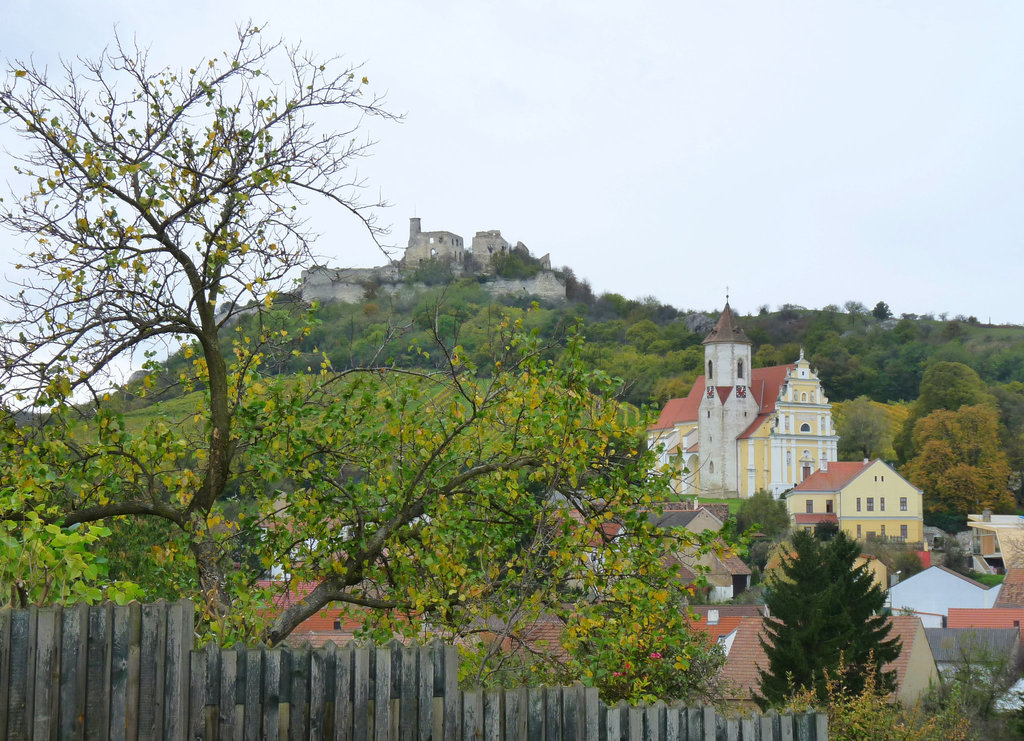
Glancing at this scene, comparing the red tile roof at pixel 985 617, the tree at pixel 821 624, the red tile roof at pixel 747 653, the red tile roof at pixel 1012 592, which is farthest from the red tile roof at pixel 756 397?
the tree at pixel 821 624

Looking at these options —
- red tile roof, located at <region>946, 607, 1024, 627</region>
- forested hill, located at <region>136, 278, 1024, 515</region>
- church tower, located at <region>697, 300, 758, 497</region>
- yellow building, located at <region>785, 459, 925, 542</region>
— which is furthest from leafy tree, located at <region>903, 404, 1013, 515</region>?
red tile roof, located at <region>946, 607, 1024, 627</region>

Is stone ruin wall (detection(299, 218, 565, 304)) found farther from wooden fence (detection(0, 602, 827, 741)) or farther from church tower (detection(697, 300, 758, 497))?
wooden fence (detection(0, 602, 827, 741))

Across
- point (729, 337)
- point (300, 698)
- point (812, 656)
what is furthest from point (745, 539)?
point (729, 337)

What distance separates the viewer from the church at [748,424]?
9012 centimetres

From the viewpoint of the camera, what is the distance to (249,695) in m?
4.57

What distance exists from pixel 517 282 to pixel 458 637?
14069 cm

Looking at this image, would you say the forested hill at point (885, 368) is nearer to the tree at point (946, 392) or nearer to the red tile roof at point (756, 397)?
the tree at point (946, 392)

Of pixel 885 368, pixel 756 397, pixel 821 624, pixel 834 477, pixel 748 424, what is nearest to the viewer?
pixel 821 624

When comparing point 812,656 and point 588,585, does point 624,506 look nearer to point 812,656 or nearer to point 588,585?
point 588,585

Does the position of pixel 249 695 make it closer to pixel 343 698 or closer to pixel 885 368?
pixel 343 698

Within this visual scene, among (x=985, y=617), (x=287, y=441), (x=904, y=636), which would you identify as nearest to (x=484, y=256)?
(x=985, y=617)

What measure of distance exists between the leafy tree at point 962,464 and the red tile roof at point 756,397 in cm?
1323

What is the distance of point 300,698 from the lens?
4.65 meters

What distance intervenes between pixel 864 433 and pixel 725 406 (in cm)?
1264
